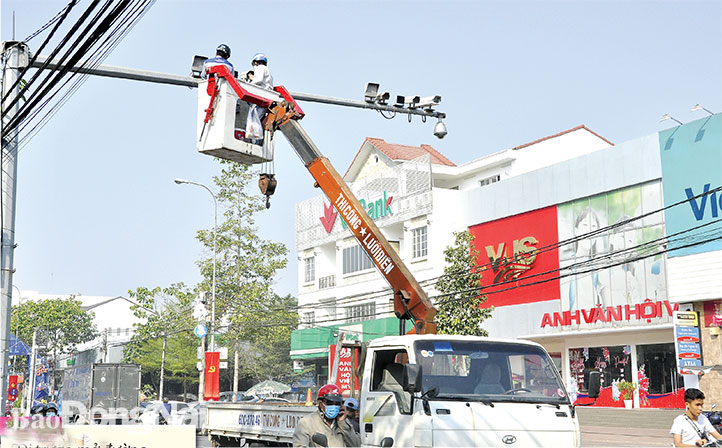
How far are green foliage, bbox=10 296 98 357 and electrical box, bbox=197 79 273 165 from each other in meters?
77.7

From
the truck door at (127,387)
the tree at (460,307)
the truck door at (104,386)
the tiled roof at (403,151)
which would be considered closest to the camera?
the truck door at (104,386)

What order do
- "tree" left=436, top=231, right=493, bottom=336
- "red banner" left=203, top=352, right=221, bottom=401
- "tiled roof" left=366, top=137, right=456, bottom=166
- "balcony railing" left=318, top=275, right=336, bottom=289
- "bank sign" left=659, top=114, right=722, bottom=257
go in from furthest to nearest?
"balcony railing" left=318, top=275, right=336, bottom=289, "tiled roof" left=366, top=137, right=456, bottom=166, "tree" left=436, top=231, right=493, bottom=336, "red banner" left=203, top=352, right=221, bottom=401, "bank sign" left=659, top=114, right=722, bottom=257

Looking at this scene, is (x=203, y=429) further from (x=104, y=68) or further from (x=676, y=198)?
(x=676, y=198)

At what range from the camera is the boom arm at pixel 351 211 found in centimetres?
1131

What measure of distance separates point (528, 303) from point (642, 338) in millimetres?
5717

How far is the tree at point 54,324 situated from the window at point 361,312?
47.4 m

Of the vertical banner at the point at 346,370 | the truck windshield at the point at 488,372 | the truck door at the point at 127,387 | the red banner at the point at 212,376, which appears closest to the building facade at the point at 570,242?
the red banner at the point at 212,376

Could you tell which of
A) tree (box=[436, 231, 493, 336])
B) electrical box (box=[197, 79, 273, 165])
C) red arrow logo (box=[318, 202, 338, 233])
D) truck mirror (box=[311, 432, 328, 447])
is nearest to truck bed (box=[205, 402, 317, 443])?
truck mirror (box=[311, 432, 328, 447])

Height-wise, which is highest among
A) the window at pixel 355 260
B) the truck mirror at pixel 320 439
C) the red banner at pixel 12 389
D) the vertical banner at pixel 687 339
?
the window at pixel 355 260

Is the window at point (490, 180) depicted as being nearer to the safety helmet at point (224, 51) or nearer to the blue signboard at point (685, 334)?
the blue signboard at point (685, 334)

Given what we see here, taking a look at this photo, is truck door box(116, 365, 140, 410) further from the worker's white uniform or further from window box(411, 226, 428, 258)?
the worker's white uniform

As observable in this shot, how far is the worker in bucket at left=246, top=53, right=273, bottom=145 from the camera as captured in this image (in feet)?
39.2

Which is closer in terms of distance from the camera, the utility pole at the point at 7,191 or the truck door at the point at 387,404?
the truck door at the point at 387,404

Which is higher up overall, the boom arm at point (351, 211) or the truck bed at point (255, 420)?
the boom arm at point (351, 211)
